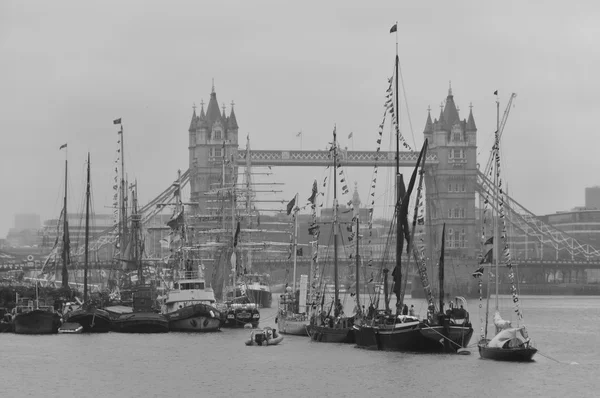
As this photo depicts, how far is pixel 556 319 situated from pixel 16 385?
64.9 meters

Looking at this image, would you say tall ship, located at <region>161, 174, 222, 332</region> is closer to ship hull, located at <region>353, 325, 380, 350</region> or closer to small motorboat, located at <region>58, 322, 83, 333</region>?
small motorboat, located at <region>58, 322, 83, 333</region>

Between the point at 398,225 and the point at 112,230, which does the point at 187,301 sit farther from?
the point at 112,230

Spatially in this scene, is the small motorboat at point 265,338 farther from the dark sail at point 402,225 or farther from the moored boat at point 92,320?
the dark sail at point 402,225

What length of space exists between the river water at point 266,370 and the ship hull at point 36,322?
4.17m

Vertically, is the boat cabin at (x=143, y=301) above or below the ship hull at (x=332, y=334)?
above

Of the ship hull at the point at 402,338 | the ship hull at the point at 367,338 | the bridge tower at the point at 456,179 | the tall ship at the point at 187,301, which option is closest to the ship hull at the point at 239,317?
the tall ship at the point at 187,301

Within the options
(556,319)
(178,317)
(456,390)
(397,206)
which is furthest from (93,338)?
(556,319)

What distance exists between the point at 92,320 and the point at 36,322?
3091 millimetres

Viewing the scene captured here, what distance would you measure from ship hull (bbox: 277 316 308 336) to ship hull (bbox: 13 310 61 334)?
1258 centimetres

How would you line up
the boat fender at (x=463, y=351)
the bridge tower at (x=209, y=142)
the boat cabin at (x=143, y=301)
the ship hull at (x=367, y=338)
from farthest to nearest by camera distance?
1. the bridge tower at (x=209, y=142)
2. the boat cabin at (x=143, y=301)
3. the ship hull at (x=367, y=338)
4. the boat fender at (x=463, y=351)

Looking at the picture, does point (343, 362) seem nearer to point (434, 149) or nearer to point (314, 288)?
point (314, 288)

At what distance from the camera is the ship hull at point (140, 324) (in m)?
87.0

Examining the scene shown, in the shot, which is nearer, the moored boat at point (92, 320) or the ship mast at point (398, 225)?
the ship mast at point (398, 225)

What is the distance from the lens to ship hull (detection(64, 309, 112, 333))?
86500mm
